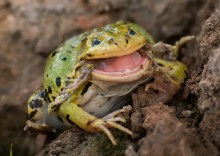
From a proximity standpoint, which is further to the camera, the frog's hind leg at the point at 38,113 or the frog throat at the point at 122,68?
the frog's hind leg at the point at 38,113

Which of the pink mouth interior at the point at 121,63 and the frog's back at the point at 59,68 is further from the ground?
the pink mouth interior at the point at 121,63

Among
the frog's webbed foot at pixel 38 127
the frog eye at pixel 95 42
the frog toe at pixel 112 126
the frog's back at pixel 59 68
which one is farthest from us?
the frog's webbed foot at pixel 38 127

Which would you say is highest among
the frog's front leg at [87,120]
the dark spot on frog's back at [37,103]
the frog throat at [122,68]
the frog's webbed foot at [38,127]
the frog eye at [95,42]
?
the frog eye at [95,42]

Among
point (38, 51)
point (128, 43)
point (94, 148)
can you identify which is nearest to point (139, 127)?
point (94, 148)

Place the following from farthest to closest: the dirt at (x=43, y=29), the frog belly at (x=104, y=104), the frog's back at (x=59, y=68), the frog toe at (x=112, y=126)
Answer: the dirt at (x=43, y=29)
the frog's back at (x=59, y=68)
the frog belly at (x=104, y=104)
the frog toe at (x=112, y=126)

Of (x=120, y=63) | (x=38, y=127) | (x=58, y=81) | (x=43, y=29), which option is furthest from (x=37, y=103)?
(x=43, y=29)

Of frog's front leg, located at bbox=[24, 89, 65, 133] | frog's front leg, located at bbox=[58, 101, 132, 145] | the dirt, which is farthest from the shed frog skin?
the dirt

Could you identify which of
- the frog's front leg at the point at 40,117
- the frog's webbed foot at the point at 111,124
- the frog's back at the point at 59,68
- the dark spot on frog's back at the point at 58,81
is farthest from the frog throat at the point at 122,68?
the frog's front leg at the point at 40,117

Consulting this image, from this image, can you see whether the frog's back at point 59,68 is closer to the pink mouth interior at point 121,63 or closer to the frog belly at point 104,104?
the frog belly at point 104,104
